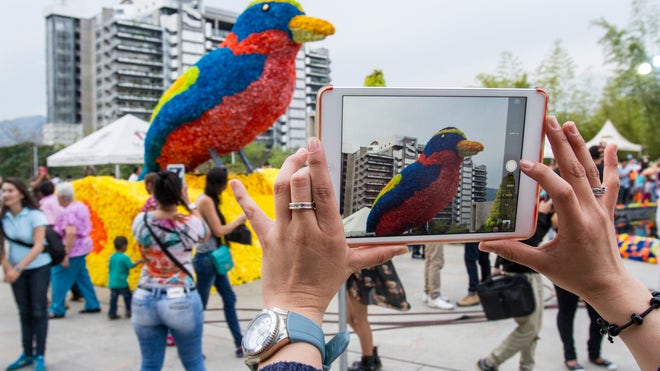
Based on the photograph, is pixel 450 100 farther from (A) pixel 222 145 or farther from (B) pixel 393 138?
Result: (A) pixel 222 145

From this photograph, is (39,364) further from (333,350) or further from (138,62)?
(138,62)

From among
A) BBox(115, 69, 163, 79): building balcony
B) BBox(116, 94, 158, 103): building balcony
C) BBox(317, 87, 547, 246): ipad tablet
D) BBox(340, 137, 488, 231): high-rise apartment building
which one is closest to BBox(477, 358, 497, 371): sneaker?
BBox(317, 87, 547, 246): ipad tablet

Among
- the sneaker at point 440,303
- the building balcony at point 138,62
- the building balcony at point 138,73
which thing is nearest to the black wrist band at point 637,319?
the sneaker at point 440,303

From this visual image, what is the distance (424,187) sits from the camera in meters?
1.31

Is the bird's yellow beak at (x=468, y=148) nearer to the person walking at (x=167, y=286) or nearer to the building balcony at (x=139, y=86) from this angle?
the person walking at (x=167, y=286)

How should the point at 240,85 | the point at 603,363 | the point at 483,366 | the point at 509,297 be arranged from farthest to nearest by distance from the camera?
the point at 240,85 < the point at 603,363 < the point at 483,366 < the point at 509,297

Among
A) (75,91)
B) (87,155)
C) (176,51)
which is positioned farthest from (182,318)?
(75,91)

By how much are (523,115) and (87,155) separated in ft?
36.8

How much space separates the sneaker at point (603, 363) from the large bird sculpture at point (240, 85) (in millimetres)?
4846

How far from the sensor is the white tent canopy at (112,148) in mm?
10602

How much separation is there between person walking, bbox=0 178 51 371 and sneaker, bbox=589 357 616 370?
15.4 feet

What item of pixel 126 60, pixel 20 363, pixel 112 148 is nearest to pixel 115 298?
pixel 20 363

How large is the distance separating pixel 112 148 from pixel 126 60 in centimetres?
7894

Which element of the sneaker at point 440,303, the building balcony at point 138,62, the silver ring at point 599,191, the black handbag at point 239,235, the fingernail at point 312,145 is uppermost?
the building balcony at point 138,62
